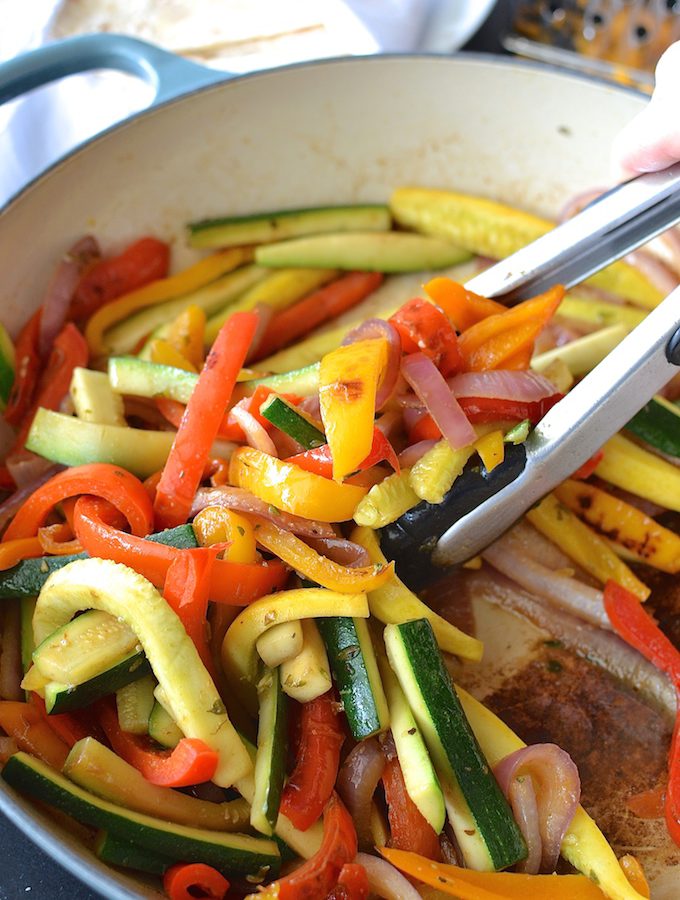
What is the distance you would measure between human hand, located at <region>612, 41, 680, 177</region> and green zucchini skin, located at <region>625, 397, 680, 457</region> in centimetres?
63

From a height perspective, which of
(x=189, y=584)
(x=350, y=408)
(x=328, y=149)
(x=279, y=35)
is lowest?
(x=189, y=584)

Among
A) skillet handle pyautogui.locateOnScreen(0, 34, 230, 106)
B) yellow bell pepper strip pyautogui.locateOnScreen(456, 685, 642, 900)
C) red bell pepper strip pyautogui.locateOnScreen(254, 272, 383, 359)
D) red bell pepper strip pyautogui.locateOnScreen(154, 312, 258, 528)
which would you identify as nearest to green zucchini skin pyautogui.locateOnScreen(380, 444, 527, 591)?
yellow bell pepper strip pyautogui.locateOnScreen(456, 685, 642, 900)

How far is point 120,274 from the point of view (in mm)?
2760

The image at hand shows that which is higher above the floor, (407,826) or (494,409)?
(494,409)

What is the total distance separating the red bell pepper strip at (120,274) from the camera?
271cm

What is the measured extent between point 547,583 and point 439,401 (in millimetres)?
677

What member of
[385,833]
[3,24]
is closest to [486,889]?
[385,833]

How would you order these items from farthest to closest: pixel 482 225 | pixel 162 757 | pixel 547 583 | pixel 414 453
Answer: pixel 482 225 < pixel 547 583 < pixel 414 453 < pixel 162 757

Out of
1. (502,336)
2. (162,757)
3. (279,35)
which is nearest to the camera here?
(162,757)

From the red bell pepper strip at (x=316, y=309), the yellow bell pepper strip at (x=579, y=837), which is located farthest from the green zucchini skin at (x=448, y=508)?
the red bell pepper strip at (x=316, y=309)

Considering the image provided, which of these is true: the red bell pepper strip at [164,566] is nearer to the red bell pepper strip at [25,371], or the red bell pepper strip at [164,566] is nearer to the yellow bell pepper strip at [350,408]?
the yellow bell pepper strip at [350,408]

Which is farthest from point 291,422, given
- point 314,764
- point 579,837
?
point 579,837

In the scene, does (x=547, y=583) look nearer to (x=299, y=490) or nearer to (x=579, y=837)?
(x=579, y=837)

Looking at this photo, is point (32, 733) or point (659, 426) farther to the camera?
point (659, 426)
